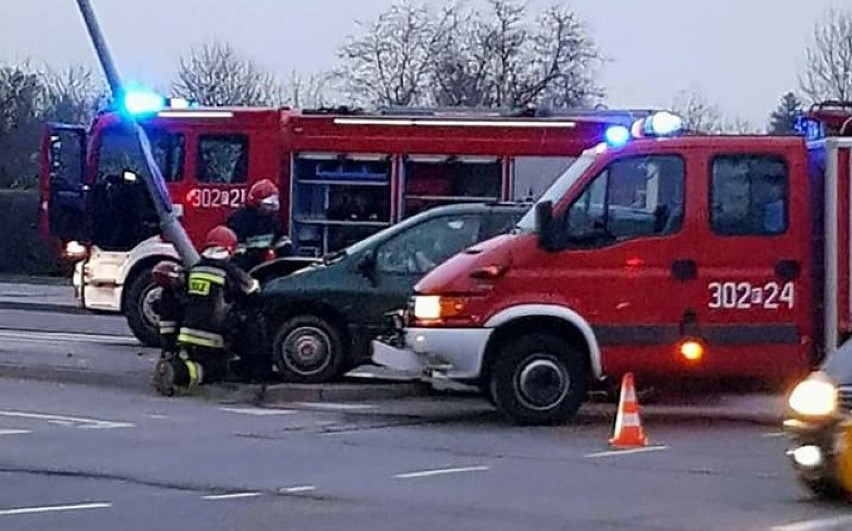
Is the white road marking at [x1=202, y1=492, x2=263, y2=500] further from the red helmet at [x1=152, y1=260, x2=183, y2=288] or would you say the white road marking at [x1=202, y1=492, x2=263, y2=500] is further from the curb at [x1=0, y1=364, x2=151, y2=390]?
the curb at [x1=0, y1=364, x2=151, y2=390]

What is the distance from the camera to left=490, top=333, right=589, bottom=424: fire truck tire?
16.4 metres

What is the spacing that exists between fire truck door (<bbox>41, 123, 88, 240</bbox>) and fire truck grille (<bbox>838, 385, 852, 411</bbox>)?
14677 millimetres

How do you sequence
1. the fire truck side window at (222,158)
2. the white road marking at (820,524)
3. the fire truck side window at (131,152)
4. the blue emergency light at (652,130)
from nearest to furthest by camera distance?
the white road marking at (820,524)
the blue emergency light at (652,130)
the fire truck side window at (222,158)
the fire truck side window at (131,152)

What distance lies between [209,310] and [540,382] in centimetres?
374

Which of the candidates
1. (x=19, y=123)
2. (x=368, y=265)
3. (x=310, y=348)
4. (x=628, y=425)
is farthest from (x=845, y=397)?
(x=19, y=123)

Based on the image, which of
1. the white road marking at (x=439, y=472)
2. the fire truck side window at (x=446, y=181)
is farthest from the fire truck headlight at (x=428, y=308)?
the fire truck side window at (x=446, y=181)

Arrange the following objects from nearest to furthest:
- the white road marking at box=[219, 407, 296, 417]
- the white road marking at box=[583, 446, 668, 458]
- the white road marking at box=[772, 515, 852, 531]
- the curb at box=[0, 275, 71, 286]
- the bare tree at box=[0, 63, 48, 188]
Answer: the white road marking at box=[772, 515, 852, 531]
the white road marking at box=[583, 446, 668, 458]
the white road marking at box=[219, 407, 296, 417]
the curb at box=[0, 275, 71, 286]
the bare tree at box=[0, 63, 48, 188]

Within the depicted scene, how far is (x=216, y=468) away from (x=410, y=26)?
48853mm

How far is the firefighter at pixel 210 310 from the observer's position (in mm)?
18578

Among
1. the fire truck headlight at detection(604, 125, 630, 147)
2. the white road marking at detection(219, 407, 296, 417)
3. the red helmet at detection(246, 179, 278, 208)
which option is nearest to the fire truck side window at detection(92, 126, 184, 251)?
the red helmet at detection(246, 179, 278, 208)

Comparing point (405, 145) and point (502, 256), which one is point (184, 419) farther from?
point (405, 145)

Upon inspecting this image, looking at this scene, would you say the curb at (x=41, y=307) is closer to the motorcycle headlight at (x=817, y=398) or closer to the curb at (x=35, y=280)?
the curb at (x=35, y=280)

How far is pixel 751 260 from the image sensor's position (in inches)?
644

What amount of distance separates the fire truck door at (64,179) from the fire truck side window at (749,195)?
416 inches
